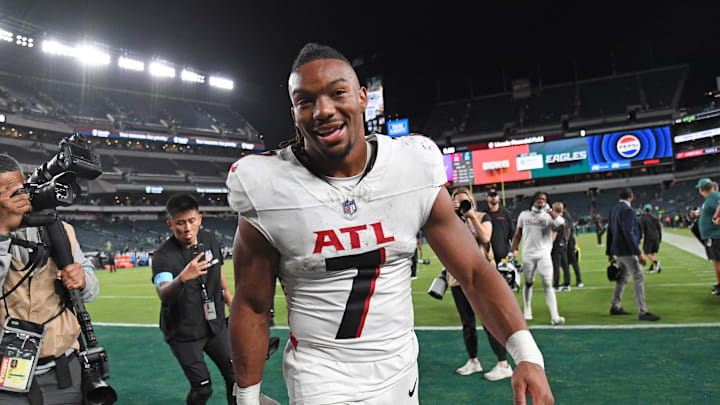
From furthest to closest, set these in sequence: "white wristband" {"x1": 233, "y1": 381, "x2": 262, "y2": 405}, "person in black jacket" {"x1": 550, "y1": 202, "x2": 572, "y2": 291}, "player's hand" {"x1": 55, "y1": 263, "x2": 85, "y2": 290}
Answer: "person in black jacket" {"x1": 550, "y1": 202, "x2": 572, "y2": 291} → "player's hand" {"x1": 55, "y1": 263, "x2": 85, "y2": 290} → "white wristband" {"x1": 233, "y1": 381, "x2": 262, "y2": 405}

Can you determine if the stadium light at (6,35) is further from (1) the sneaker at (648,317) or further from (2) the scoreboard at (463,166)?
(1) the sneaker at (648,317)

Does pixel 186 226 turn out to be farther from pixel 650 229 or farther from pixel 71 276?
pixel 650 229

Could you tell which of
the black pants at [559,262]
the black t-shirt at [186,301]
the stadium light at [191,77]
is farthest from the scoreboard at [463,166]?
the black t-shirt at [186,301]

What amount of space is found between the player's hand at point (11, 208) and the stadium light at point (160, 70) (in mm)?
59027

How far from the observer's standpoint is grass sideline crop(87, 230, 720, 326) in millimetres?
7996

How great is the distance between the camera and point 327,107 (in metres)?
1.81

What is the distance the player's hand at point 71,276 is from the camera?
2783 millimetres

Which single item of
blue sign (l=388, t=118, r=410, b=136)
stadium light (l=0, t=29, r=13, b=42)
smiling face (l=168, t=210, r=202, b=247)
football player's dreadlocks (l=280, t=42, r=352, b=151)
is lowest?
smiling face (l=168, t=210, r=202, b=247)

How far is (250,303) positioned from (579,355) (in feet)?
17.8

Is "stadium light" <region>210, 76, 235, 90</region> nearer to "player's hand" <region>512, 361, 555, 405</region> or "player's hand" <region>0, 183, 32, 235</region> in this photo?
"player's hand" <region>0, 183, 32, 235</region>

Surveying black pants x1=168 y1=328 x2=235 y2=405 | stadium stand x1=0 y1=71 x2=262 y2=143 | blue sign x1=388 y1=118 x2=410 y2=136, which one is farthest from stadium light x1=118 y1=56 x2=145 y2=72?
black pants x1=168 y1=328 x2=235 y2=405

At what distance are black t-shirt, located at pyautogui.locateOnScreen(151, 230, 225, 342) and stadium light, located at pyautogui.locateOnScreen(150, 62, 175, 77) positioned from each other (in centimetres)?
5757

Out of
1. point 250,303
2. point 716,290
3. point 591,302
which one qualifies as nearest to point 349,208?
point 250,303

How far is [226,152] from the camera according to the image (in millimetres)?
63875
